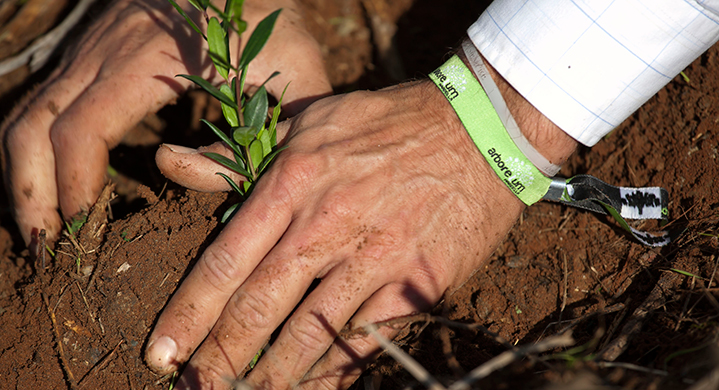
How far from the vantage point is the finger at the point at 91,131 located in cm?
206

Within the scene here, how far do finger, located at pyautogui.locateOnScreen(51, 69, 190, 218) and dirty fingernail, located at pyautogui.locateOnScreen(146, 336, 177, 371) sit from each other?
94 cm

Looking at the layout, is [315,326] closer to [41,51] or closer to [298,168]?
[298,168]

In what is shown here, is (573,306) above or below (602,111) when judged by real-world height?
below

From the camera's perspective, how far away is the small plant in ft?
4.10

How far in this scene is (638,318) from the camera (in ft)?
5.14

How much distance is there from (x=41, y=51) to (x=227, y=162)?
2.41 m

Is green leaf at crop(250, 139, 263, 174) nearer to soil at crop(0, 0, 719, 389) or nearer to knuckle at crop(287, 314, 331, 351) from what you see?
soil at crop(0, 0, 719, 389)

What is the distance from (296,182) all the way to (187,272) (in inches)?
22.9

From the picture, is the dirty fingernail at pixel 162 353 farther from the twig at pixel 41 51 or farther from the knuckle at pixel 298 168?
the twig at pixel 41 51

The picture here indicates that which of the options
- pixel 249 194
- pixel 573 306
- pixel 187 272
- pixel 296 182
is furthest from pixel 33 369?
pixel 573 306

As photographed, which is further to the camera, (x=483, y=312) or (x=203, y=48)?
(x=203, y=48)

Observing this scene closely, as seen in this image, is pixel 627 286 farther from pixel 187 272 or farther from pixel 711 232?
pixel 187 272

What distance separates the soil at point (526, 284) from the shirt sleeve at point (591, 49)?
0.53m

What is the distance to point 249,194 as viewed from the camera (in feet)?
5.78
